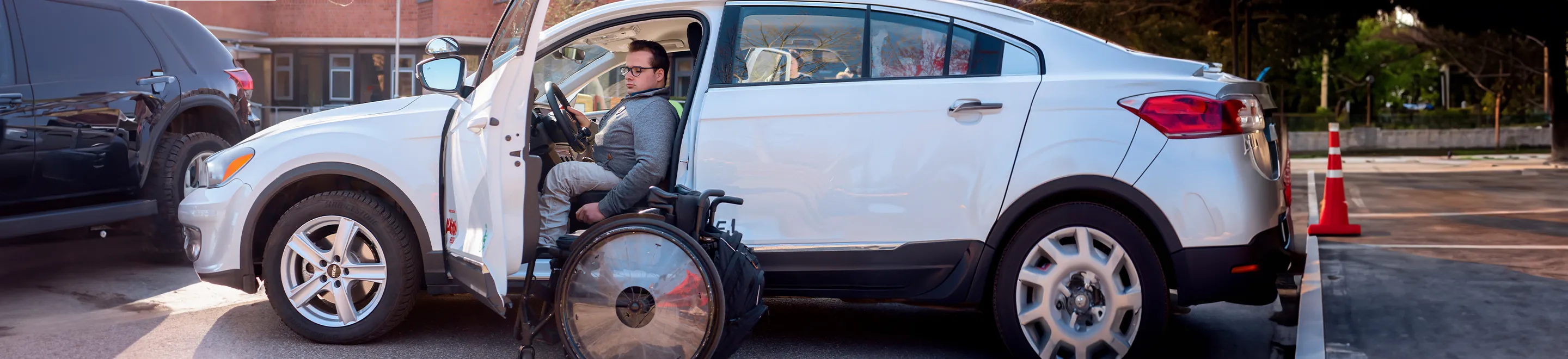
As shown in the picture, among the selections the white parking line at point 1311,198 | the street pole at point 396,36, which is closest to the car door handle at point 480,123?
the white parking line at point 1311,198

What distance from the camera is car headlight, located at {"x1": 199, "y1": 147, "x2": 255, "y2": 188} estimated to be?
15.8 ft

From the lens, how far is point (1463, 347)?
178 inches

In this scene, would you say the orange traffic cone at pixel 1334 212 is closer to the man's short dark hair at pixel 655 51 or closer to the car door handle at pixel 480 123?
the man's short dark hair at pixel 655 51

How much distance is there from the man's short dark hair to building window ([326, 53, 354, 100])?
90.1ft

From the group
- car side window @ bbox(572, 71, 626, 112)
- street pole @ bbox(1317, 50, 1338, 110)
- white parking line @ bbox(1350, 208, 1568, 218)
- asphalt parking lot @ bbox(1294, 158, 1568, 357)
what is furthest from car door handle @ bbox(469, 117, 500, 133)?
street pole @ bbox(1317, 50, 1338, 110)

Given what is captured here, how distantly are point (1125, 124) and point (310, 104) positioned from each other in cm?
2966

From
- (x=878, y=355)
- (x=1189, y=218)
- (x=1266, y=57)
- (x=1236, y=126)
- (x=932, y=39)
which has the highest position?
(x=1266, y=57)

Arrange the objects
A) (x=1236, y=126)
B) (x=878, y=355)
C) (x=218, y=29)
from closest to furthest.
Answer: (x=1236, y=126) < (x=878, y=355) < (x=218, y=29)

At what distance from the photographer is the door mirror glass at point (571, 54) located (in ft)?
17.4

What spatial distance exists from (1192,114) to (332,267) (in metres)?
3.29

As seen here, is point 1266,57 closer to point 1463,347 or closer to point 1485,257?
point 1485,257

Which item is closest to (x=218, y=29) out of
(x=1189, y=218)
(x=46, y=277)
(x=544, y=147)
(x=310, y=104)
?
(x=310, y=104)

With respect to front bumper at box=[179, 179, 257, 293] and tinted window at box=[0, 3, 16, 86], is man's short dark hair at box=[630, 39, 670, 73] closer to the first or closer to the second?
front bumper at box=[179, 179, 257, 293]

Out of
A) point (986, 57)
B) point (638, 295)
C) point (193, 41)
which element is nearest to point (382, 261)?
point (638, 295)
